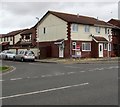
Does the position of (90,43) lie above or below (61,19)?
below

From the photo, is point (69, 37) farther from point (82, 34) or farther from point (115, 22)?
point (115, 22)

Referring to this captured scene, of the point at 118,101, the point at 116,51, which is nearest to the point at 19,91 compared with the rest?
the point at 118,101

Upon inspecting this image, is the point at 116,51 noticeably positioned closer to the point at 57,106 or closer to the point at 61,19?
the point at 61,19

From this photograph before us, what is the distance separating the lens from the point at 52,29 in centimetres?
4903

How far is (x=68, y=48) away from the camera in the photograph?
45.8 meters

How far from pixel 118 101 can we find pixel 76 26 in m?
38.1

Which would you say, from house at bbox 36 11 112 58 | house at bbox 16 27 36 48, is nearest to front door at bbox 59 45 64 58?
house at bbox 36 11 112 58

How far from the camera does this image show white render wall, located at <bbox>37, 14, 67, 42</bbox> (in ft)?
154

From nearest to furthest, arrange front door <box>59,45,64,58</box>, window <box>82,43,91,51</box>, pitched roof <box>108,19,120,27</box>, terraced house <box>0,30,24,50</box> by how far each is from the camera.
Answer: front door <box>59,45,64,58</box>, window <box>82,43,91,51</box>, pitched roof <box>108,19,120,27</box>, terraced house <box>0,30,24,50</box>

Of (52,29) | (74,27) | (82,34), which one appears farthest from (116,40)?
(52,29)

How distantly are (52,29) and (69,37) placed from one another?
14.7ft

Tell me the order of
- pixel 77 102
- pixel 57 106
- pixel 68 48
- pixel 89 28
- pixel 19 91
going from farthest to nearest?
pixel 89 28 < pixel 68 48 < pixel 19 91 < pixel 77 102 < pixel 57 106

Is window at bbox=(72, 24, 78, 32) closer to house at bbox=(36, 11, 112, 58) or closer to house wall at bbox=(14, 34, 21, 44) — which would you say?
house at bbox=(36, 11, 112, 58)

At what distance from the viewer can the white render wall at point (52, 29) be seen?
46.8 metres
